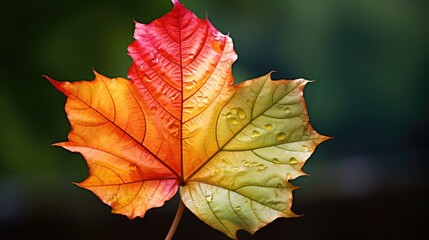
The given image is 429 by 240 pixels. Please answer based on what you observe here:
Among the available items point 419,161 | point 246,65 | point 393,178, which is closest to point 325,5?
point 246,65

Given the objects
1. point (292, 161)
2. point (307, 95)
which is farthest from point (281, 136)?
point (307, 95)

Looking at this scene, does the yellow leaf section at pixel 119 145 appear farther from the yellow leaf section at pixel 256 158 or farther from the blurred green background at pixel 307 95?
the blurred green background at pixel 307 95

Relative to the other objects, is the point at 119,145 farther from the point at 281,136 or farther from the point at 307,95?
the point at 307,95

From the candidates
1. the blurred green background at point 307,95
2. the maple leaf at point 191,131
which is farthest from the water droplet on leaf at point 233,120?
the blurred green background at point 307,95

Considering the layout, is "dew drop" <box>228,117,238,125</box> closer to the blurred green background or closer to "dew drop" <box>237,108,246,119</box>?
"dew drop" <box>237,108,246,119</box>

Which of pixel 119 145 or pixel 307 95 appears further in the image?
pixel 307 95

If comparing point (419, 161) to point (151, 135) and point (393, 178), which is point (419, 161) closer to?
point (393, 178)

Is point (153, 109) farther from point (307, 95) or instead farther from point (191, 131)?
point (307, 95)

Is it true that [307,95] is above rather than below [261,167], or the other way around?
below
